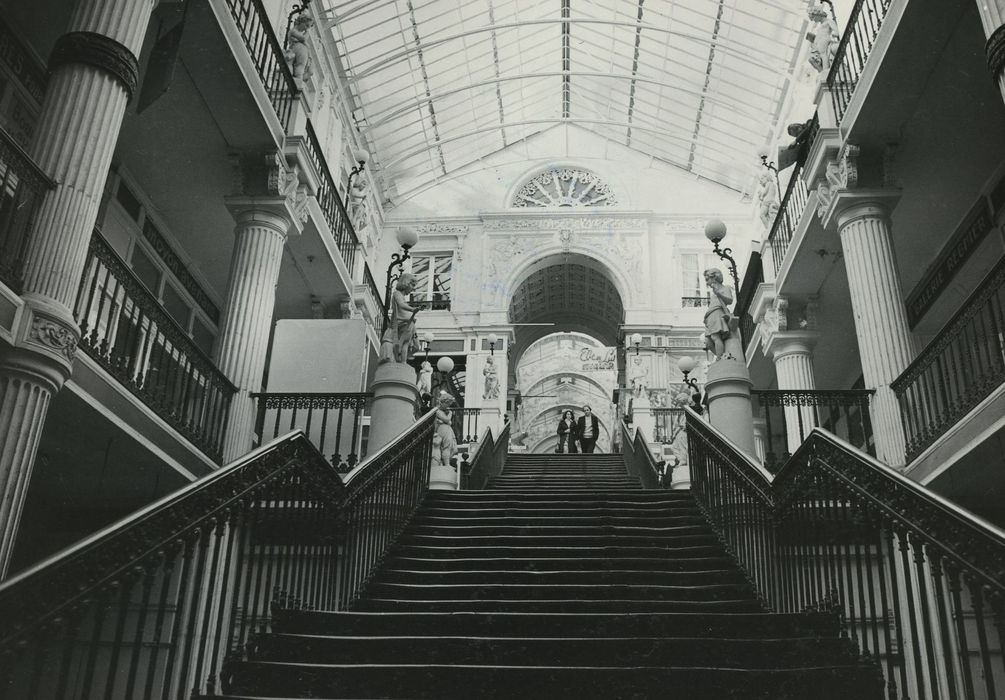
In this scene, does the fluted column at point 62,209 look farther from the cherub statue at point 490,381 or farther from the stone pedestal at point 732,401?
the cherub statue at point 490,381

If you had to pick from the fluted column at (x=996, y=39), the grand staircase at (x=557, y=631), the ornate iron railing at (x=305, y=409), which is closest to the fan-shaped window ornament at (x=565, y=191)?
the ornate iron railing at (x=305, y=409)

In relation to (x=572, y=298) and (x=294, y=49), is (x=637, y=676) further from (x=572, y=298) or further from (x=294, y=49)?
(x=572, y=298)

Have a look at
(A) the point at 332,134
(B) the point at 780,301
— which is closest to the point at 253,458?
(B) the point at 780,301

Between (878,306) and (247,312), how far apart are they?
797 cm

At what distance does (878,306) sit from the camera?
11.1 m

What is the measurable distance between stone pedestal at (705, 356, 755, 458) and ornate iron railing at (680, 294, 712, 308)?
1525cm

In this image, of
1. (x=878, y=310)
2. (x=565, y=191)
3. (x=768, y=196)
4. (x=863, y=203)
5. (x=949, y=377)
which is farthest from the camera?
(x=565, y=191)

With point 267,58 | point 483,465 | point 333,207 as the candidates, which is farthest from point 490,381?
point 267,58

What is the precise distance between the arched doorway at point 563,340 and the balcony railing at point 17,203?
1985 cm

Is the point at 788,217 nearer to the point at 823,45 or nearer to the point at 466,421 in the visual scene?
the point at 823,45

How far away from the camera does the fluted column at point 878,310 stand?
34.7 ft

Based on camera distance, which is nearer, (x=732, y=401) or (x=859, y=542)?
(x=859, y=542)

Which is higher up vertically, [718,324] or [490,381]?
[490,381]

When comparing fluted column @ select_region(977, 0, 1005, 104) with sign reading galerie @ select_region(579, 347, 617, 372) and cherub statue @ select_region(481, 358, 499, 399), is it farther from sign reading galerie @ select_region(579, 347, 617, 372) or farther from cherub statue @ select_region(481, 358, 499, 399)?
sign reading galerie @ select_region(579, 347, 617, 372)
